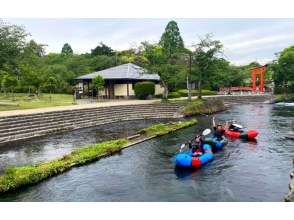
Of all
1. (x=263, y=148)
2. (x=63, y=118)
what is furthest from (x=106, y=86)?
(x=263, y=148)

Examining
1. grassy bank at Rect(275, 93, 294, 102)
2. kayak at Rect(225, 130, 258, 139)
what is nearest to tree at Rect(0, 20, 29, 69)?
kayak at Rect(225, 130, 258, 139)

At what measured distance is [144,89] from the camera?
134 ft

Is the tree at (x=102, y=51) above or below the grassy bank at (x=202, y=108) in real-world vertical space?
above

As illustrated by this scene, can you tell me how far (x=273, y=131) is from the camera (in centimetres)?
2238

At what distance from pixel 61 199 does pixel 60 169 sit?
2973 millimetres

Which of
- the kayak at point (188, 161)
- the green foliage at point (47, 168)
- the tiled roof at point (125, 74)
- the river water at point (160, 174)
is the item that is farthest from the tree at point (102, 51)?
the kayak at point (188, 161)

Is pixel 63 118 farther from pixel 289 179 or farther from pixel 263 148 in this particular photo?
pixel 289 179

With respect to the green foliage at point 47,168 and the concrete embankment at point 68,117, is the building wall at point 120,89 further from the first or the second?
the green foliage at point 47,168

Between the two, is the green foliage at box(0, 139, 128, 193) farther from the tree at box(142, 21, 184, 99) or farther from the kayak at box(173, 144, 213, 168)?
the tree at box(142, 21, 184, 99)

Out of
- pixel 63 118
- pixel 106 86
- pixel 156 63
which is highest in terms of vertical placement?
pixel 156 63

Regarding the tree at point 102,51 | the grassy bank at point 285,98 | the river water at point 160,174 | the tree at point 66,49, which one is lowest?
the river water at point 160,174

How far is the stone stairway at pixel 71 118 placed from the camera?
2047 centimetres

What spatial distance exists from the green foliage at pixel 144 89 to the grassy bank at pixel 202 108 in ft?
29.3

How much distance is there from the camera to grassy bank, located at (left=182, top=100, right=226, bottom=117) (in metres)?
32.7
